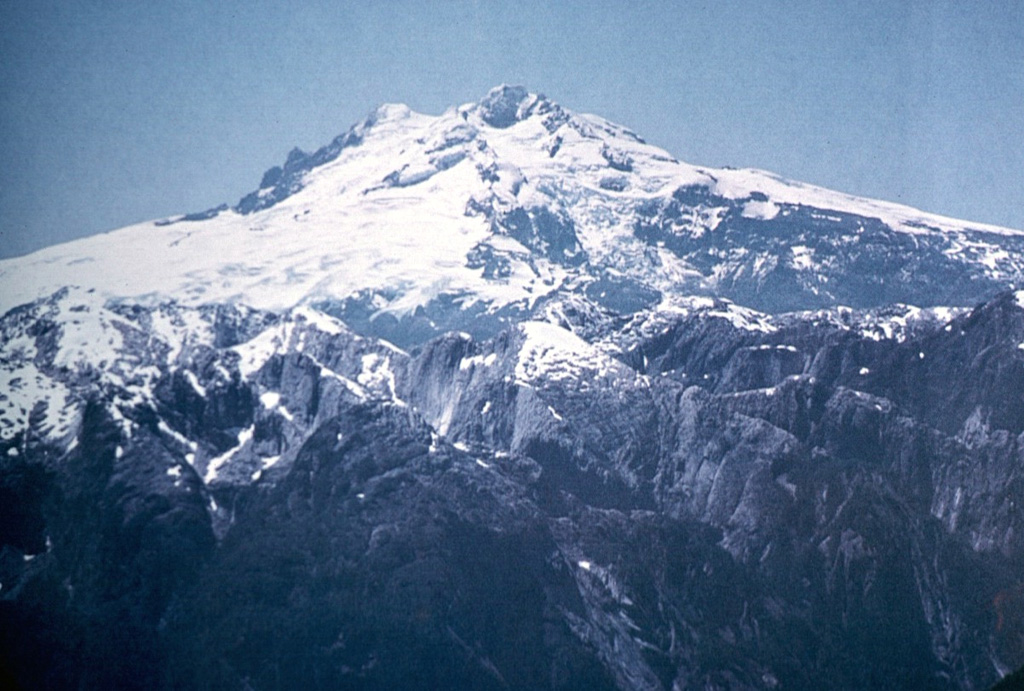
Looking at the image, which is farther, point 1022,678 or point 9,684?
point 1022,678

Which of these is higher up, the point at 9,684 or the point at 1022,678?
the point at 1022,678

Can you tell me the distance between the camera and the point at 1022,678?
123 m

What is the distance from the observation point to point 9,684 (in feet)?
266

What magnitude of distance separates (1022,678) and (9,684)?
91.1 metres
